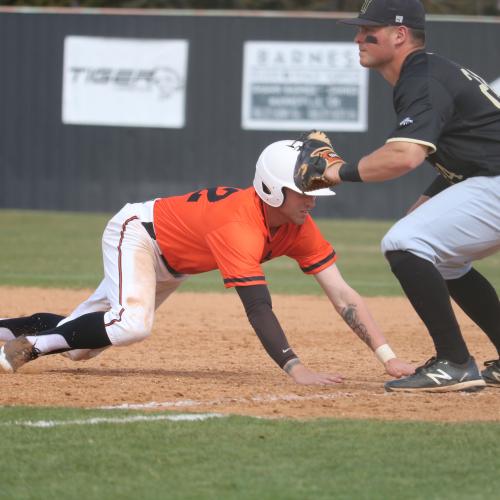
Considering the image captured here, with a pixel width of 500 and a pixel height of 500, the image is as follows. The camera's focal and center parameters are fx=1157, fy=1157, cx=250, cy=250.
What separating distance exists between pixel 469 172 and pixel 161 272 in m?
1.70

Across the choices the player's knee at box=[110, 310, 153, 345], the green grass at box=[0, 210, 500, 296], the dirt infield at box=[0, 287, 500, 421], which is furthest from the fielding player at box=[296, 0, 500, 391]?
the green grass at box=[0, 210, 500, 296]

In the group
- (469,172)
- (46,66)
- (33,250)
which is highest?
(469,172)

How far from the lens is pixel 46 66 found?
19281 mm

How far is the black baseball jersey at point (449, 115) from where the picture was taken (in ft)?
17.0

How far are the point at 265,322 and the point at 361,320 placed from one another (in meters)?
0.63

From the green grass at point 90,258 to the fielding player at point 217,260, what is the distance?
5.34 meters

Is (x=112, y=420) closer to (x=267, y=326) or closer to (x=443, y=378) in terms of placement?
(x=267, y=326)

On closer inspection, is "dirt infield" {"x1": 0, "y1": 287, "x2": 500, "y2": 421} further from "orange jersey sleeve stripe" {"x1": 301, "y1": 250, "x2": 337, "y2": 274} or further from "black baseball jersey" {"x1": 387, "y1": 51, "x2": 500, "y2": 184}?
"black baseball jersey" {"x1": 387, "y1": 51, "x2": 500, "y2": 184}

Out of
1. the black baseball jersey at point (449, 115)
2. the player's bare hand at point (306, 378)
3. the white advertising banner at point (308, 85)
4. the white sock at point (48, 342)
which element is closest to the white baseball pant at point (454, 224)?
the black baseball jersey at point (449, 115)

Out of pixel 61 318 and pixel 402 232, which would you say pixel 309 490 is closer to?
pixel 402 232

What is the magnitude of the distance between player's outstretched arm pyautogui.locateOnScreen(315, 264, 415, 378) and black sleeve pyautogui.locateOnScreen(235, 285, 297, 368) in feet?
1.75

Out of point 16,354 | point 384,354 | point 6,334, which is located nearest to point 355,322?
point 384,354

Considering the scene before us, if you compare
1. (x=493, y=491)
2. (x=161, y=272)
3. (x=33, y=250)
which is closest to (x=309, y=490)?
(x=493, y=491)

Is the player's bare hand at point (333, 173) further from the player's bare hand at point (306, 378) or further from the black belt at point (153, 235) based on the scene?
the black belt at point (153, 235)
